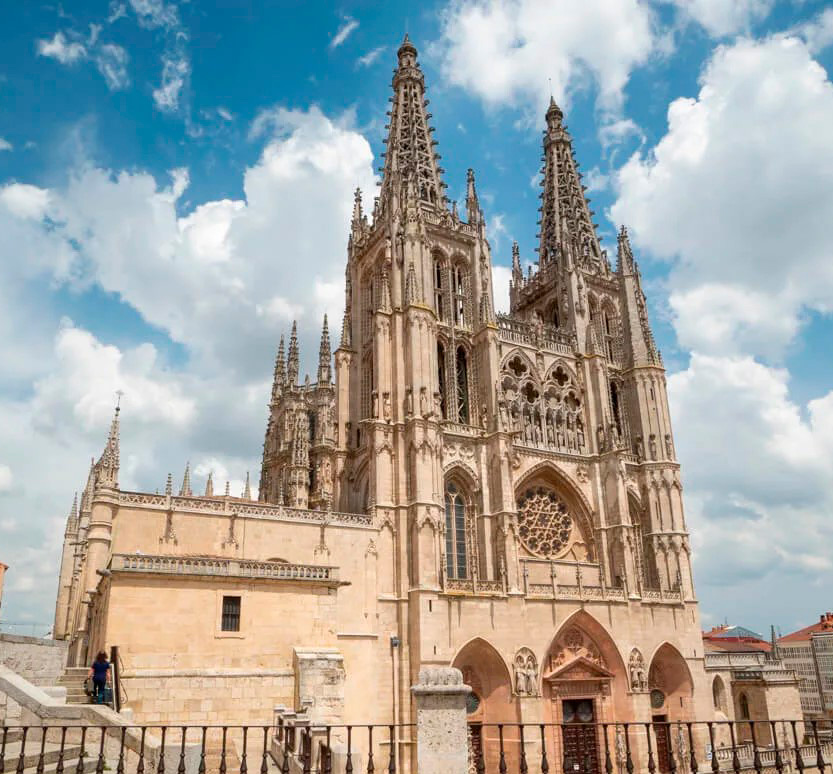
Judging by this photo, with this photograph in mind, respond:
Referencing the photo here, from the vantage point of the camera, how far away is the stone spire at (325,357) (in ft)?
137

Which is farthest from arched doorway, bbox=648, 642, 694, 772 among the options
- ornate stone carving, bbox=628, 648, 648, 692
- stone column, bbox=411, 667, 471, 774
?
stone column, bbox=411, 667, 471, 774

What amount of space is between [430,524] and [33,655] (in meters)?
15.4

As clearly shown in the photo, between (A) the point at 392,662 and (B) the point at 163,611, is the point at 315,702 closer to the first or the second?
(B) the point at 163,611

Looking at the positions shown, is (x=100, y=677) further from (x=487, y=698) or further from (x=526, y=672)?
(x=526, y=672)

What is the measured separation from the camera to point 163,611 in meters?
17.9

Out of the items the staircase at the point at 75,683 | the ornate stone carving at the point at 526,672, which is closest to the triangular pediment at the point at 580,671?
the ornate stone carving at the point at 526,672

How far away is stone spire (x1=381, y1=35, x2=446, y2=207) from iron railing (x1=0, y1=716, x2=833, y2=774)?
77.3 ft

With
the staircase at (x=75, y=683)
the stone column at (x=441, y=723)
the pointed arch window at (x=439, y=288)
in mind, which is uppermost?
the pointed arch window at (x=439, y=288)

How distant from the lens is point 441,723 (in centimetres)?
796

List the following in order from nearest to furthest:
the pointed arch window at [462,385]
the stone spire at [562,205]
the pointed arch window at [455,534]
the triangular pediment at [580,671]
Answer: the triangular pediment at [580,671] → the pointed arch window at [455,534] → the pointed arch window at [462,385] → the stone spire at [562,205]

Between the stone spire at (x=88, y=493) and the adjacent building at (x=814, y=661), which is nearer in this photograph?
the stone spire at (x=88, y=493)

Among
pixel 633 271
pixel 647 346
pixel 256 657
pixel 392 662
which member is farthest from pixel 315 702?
pixel 633 271

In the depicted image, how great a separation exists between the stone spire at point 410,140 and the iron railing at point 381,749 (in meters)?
23.6

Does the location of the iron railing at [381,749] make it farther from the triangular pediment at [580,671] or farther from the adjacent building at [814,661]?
the adjacent building at [814,661]
